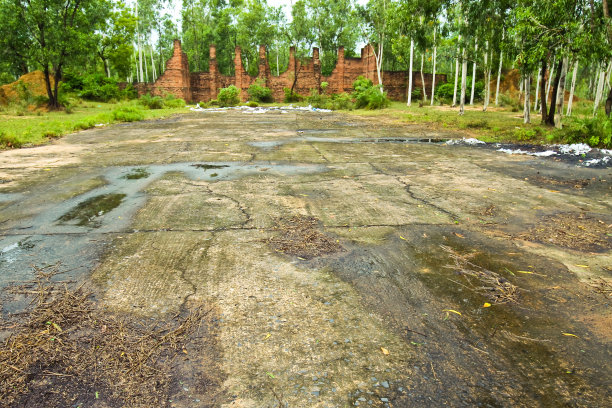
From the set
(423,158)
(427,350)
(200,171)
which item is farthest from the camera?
(423,158)

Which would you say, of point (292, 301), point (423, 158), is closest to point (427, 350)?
point (292, 301)

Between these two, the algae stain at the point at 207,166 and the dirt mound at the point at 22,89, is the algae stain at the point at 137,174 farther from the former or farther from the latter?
the dirt mound at the point at 22,89

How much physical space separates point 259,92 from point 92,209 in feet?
112

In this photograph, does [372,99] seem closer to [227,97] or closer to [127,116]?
[227,97]

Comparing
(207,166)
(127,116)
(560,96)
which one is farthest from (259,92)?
(207,166)

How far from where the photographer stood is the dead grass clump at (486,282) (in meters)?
2.83

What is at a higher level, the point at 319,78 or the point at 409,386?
the point at 319,78

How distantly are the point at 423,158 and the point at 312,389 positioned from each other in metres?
7.10

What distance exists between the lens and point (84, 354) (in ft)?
7.11

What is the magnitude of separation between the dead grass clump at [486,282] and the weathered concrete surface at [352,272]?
0.19 ft

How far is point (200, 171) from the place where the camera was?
698 cm

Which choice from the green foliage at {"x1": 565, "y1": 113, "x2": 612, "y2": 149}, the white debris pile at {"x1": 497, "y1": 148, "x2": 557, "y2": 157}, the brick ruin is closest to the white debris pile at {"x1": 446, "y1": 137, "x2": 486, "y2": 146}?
the white debris pile at {"x1": 497, "y1": 148, "x2": 557, "y2": 157}

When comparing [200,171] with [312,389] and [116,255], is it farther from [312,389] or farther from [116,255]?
[312,389]

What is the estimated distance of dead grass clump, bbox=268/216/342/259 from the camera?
3.58 meters
